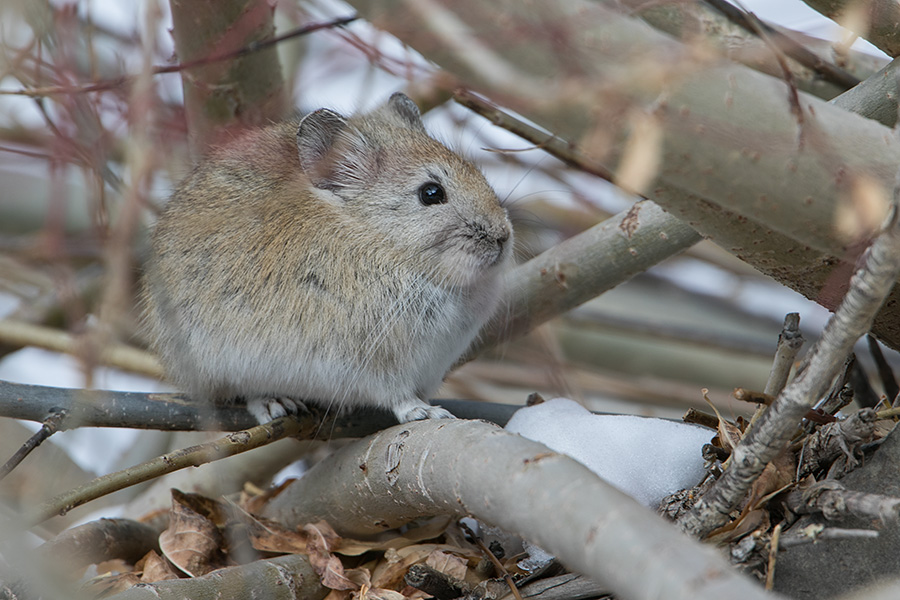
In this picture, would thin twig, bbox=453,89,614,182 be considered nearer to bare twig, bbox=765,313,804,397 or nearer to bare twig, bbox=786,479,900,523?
bare twig, bbox=765,313,804,397

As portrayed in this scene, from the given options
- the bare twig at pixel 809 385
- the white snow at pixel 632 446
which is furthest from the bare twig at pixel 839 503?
the white snow at pixel 632 446

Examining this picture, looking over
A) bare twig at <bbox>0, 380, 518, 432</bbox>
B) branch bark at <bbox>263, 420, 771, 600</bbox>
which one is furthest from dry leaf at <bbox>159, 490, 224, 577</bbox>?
branch bark at <bbox>263, 420, 771, 600</bbox>

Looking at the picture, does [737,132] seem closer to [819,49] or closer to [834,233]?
[834,233]

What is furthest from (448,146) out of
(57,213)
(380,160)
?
(57,213)

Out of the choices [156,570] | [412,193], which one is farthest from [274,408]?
[412,193]

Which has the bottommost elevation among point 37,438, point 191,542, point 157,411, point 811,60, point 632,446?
point 191,542

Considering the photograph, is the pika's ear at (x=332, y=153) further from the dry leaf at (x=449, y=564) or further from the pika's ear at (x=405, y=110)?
the dry leaf at (x=449, y=564)

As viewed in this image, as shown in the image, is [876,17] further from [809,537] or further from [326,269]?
[326,269]
